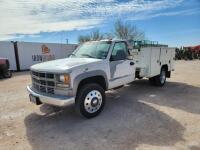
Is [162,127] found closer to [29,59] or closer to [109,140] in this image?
[109,140]

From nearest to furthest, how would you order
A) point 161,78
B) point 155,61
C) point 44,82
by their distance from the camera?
point 44,82, point 155,61, point 161,78

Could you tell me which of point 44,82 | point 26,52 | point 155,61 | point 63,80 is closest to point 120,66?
point 63,80

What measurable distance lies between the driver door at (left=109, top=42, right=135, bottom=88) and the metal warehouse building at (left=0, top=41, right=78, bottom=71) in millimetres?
15472

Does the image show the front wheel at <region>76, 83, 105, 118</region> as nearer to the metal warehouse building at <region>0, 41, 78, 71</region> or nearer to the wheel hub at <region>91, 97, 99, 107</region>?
the wheel hub at <region>91, 97, 99, 107</region>

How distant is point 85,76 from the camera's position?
16.8 ft

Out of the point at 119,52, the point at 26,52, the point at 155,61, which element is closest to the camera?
the point at 119,52

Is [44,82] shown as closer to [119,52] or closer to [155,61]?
[119,52]

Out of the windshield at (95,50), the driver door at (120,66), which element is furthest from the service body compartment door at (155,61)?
the windshield at (95,50)

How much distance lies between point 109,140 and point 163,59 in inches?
230

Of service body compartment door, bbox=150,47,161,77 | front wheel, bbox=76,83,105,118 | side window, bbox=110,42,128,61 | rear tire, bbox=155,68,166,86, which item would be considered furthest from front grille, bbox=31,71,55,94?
rear tire, bbox=155,68,166,86

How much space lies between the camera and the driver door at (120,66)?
6.11 meters

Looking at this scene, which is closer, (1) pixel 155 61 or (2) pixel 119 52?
(2) pixel 119 52

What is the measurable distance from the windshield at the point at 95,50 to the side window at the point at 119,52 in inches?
8.7

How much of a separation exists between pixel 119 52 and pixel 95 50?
2.36 feet
